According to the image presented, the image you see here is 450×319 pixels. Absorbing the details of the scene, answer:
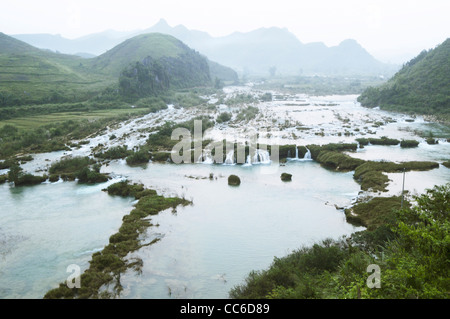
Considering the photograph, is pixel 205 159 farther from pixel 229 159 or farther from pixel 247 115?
pixel 247 115

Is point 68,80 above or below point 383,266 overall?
above

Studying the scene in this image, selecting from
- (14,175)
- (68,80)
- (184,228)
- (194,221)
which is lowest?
(184,228)

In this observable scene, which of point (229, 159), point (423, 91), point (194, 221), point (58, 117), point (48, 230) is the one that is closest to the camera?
point (48, 230)

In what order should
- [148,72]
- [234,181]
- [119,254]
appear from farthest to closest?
[148,72]
[234,181]
[119,254]

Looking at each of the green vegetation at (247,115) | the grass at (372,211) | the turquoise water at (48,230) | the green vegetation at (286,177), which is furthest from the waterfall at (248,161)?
the green vegetation at (247,115)

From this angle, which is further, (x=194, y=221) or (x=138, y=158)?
(x=138, y=158)

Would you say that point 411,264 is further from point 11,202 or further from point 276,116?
point 276,116

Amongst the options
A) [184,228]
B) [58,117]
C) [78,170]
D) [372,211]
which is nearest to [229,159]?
[78,170]
